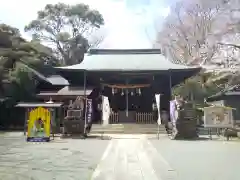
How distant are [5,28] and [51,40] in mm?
16841

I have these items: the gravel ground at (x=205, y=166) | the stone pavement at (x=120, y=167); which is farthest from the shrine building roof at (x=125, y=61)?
the stone pavement at (x=120, y=167)

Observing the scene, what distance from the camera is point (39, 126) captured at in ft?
50.5

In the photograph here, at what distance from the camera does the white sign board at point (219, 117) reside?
56.4 feet

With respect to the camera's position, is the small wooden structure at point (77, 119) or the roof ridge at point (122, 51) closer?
the small wooden structure at point (77, 119)

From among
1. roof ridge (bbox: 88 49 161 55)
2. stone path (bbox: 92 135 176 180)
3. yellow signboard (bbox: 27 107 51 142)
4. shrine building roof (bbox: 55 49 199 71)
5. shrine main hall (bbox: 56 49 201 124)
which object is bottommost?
stone path (bbox: 92 135 176 180)

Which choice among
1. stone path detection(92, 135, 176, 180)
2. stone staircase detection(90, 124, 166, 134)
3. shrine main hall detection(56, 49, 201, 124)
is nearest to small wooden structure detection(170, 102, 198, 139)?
stone staircase detection(90, 124, 166, 134)

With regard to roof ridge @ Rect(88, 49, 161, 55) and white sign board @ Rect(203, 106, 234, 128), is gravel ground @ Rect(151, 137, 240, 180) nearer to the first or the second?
white sign board @ Rect(203, 106, 234, 128)

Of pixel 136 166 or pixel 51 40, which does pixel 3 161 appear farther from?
pixel 51 40

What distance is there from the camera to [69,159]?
9.16m

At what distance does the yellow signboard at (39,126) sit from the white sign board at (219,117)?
30.1ft

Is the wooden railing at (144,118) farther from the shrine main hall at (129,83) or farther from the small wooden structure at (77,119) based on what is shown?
the small wooden structure at (77,119)

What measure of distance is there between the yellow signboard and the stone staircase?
616cm

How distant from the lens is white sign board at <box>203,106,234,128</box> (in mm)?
17188

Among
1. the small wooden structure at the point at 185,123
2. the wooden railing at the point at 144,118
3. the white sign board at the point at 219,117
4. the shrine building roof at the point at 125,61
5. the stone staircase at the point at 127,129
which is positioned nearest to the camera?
the small wooden structure at the point at 185,123
